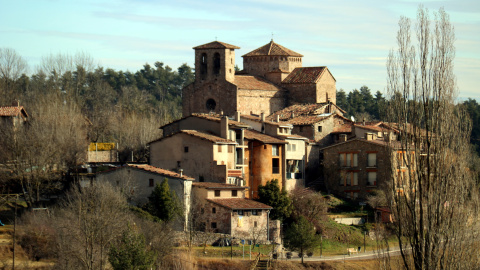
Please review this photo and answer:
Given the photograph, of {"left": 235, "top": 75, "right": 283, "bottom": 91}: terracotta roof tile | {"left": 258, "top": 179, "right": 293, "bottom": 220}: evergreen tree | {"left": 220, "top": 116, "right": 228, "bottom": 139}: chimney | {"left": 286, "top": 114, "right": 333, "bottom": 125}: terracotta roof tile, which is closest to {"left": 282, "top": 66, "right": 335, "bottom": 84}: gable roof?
{"left": 235, "top": 75, "right": 283, "bottom": 91}: terracotta roof tile

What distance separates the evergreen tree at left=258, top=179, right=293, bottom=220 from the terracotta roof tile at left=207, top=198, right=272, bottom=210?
4.86 feet

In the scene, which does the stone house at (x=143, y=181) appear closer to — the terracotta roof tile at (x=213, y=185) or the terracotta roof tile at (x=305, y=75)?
the terracotta roof tile at (x=213, y=185)

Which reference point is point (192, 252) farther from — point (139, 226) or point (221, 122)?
point (221, 122)

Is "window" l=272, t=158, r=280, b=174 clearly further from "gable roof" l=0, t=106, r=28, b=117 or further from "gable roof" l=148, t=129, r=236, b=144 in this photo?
"gable roof" l=0, t=106, r=28, b=117

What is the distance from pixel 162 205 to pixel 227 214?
3.65m

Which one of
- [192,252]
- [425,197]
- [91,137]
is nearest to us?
[425,197]

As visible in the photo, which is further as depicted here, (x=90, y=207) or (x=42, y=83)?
(x=42, y=83)

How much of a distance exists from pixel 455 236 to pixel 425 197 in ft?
5.14

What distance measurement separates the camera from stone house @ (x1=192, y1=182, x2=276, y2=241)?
48.9 metres

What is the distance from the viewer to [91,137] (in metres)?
70.8

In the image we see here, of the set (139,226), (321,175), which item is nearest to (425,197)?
(139,226)

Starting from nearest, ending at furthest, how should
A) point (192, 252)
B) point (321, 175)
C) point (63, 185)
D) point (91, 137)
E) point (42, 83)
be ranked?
point (192, 252) → point (63, 185) → point (321, 175) → point (91, 137) → point (42, 83)

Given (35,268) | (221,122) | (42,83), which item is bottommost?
(35,268)

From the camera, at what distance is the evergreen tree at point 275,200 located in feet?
172
